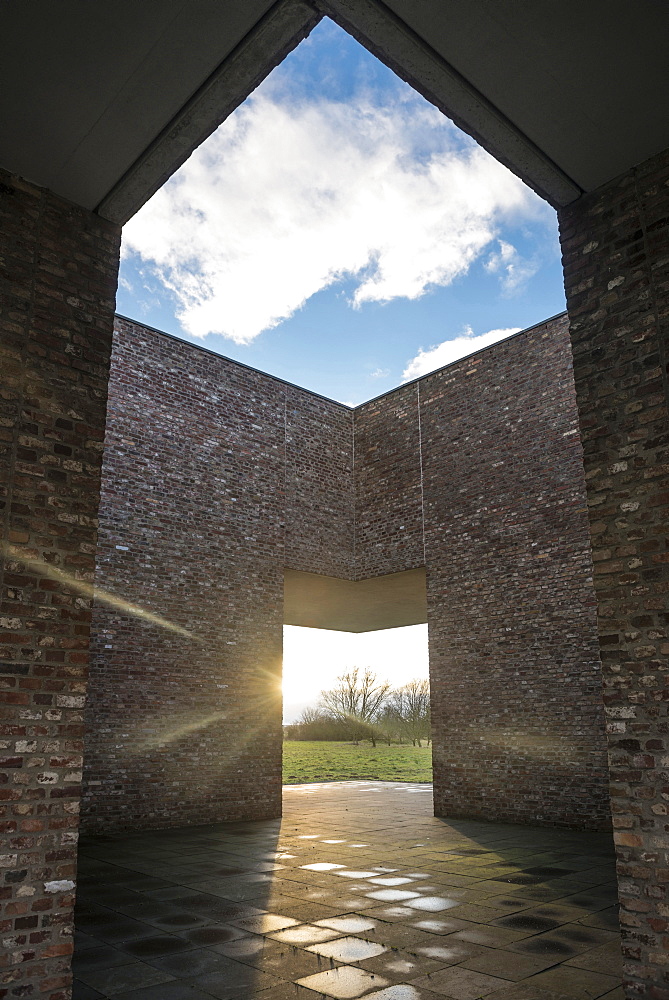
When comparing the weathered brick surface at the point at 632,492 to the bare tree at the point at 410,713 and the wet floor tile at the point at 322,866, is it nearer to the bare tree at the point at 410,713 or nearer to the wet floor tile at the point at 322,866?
the wet floor tile at the point at 322,866

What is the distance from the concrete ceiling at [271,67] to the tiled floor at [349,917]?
4.19 m

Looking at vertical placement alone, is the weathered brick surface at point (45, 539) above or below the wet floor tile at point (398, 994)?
above

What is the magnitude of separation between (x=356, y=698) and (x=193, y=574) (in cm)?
2212

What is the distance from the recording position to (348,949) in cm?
400

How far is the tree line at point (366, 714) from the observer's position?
95.1ft

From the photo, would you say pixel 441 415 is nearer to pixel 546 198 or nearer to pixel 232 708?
pixel 232 708

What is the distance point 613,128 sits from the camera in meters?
3.19

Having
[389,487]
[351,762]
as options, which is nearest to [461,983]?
[389,487]

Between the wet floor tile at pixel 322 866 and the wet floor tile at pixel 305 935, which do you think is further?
the wet floor tile at pixel 322 866

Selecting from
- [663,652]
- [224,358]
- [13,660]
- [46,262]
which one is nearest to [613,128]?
[663,652]

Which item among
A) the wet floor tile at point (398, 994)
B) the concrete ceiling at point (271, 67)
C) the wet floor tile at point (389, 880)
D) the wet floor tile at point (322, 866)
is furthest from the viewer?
the wet floor tile at point (322, 866)

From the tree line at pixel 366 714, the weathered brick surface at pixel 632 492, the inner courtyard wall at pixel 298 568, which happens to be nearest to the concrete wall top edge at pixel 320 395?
the inner courtyard wall at pixel 298 568

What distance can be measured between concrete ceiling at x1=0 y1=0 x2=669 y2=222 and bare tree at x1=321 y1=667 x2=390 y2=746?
28525 millimetres

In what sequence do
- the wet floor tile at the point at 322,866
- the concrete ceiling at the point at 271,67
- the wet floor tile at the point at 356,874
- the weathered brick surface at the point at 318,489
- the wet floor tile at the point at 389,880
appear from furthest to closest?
the weathered brick surface at the point at 318,489
the wet floor tile at the point at 322,866
the wet floor tile at the point at 356,874
the wet floor tile at the point at 389,880
the concrete ceiling at the point at 271,67
